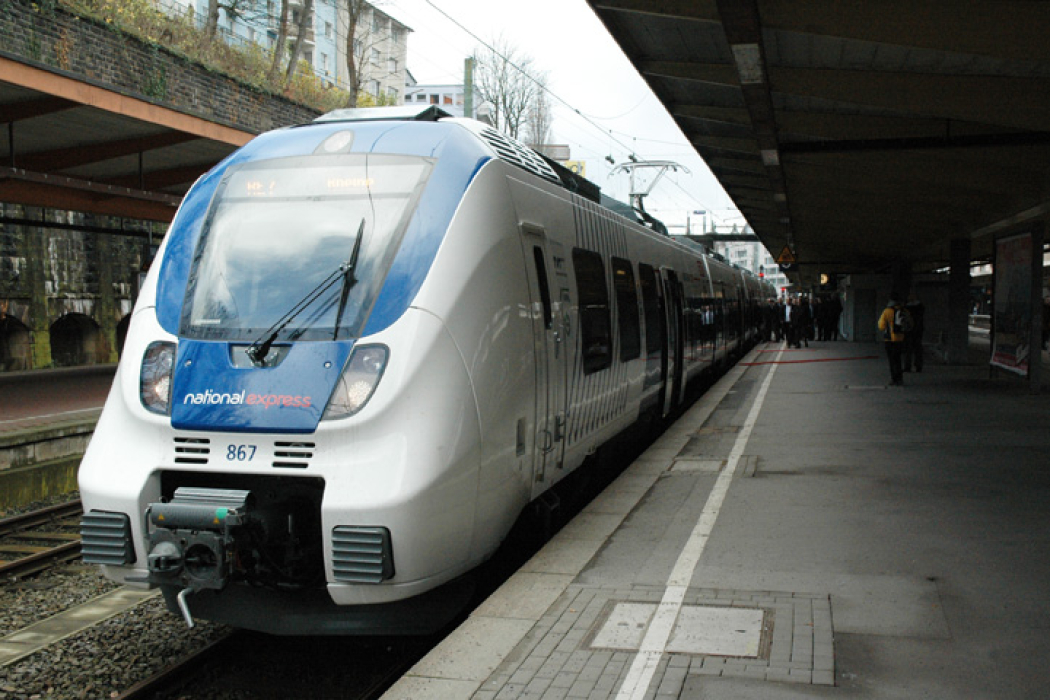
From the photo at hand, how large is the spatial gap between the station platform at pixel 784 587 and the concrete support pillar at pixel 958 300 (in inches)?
483

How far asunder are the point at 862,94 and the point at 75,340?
2027cm

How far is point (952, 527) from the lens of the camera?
23.0 ft

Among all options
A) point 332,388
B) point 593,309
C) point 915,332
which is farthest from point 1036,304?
point 332,388

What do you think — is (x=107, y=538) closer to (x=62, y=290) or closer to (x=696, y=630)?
(x=696, y=630)

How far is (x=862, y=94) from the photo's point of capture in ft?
31.5

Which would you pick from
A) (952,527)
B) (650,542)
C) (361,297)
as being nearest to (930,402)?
(952,527)

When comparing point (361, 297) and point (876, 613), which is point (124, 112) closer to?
point (361, 297)

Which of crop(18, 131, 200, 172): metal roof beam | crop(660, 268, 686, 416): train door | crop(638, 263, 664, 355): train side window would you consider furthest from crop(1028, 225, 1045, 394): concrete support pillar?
crop(18, 131, 200, 172): metal roof beam

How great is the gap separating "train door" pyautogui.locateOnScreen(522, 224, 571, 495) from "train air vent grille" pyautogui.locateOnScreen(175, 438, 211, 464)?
2.09m

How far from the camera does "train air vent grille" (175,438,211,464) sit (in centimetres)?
497

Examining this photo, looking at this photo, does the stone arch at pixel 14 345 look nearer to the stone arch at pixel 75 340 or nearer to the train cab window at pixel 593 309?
the stone arch at pixel 75 340

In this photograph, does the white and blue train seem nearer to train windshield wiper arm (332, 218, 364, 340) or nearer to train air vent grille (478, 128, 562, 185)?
train windshield wiper arm (332, 218, 364, 340)

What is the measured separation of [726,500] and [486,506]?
3.27 meters

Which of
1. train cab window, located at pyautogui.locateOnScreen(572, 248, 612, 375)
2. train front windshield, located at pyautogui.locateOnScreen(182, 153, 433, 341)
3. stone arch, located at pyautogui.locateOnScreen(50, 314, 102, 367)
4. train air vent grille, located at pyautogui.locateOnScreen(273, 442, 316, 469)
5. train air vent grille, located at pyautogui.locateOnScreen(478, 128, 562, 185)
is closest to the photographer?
train air vent grille, located at pyautogui.locateOnScreen(273, 442, 316, 469)
